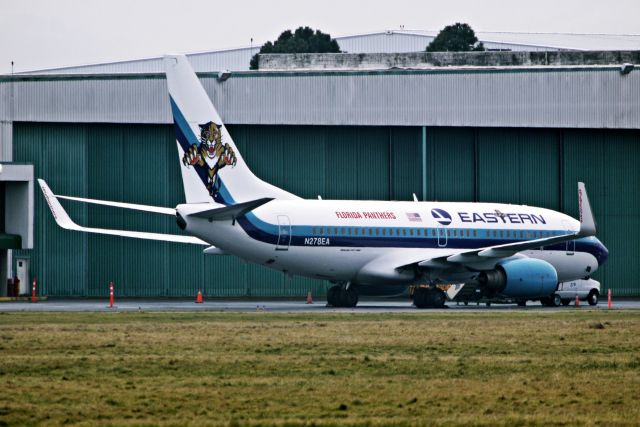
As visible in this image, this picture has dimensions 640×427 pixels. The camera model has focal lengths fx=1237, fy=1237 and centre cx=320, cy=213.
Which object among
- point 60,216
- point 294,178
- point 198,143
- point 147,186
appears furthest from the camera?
point 294,178

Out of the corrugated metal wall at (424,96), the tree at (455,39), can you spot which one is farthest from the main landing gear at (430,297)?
the tree at (455,39)

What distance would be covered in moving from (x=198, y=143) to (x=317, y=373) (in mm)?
24365

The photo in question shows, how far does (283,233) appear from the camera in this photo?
44.8 m

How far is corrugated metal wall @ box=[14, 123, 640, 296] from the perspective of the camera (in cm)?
6284

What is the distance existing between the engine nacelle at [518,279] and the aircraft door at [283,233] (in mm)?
7860

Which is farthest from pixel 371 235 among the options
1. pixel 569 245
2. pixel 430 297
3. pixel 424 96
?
pixel 424 96

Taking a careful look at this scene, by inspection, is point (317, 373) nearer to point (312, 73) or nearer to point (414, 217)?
point (414, 217)

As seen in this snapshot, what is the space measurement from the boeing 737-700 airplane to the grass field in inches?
433

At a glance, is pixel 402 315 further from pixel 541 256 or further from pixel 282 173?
pixel 282 173

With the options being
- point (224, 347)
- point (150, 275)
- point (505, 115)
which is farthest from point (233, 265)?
point (224, 347)

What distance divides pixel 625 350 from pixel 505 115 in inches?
1521

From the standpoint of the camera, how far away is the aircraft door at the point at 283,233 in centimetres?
4478

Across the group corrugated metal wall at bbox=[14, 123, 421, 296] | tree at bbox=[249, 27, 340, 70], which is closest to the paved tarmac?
corrugated metal wall at bbox=[14, 123, 421, 296]

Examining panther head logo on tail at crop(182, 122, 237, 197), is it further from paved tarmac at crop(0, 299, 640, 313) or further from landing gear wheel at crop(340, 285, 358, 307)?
landing gear wheel at crop(340, 285, 358, 307)
